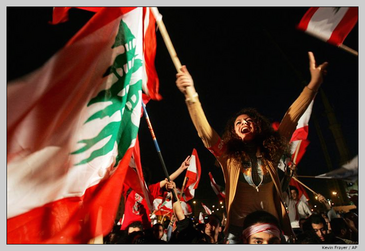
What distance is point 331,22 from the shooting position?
406 cm

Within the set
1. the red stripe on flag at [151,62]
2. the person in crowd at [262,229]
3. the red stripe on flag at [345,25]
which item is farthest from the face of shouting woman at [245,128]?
the red stripe on flag at [345,25]

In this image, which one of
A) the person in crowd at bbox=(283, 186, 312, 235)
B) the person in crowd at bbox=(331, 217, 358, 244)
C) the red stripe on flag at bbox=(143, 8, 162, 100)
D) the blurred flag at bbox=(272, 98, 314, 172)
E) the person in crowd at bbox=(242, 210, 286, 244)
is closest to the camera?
the person in crowd at bbox=(242, 210, 286, 244)

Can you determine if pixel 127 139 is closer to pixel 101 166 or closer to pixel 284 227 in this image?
pixel 101 166

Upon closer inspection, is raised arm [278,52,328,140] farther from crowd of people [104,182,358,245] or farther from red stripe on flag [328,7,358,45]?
crowd of people [104,182,358,245]

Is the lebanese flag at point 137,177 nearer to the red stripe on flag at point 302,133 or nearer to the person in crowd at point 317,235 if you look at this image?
the person in crowd at point 317,235

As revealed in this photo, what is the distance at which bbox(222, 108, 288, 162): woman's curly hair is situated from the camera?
3.67 m

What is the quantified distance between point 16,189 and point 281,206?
116 inches

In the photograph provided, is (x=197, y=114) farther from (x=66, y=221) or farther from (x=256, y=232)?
(x=66, y=221)

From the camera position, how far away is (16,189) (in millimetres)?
2928

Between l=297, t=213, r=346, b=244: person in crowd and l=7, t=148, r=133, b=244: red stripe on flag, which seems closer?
l=7, t=148, r=133, b=244: red stripe on flag

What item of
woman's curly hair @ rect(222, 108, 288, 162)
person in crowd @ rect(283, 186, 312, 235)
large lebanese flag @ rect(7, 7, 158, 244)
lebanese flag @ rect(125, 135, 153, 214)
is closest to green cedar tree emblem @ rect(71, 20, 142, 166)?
large lebanese flag @ rect(7, 7, 158, 244)

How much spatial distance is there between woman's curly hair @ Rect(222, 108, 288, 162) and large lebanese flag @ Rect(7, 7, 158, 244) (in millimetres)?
1278

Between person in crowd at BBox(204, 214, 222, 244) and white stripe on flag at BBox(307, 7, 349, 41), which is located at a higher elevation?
white stripe on flag at BBox(307, 7, 349, 41)
